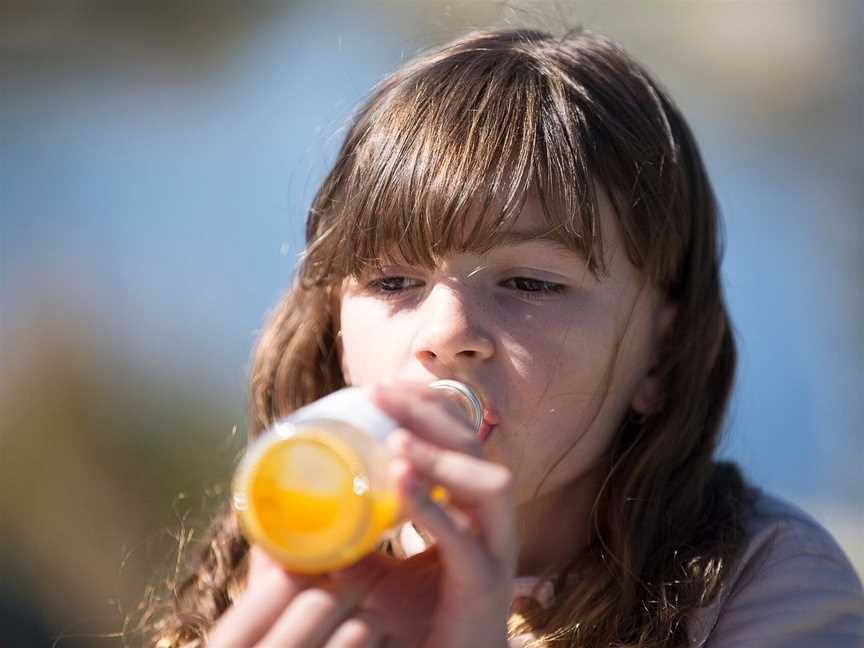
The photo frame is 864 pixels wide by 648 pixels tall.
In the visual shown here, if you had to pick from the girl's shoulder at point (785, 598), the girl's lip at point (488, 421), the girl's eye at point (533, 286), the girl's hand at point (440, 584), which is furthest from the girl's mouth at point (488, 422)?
the girl's shoulder at point (785, 598)

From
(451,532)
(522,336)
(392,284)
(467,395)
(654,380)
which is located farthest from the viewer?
(654,380)

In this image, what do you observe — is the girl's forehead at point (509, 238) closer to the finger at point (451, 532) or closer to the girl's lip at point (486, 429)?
the girl's lip at point (486, 429)

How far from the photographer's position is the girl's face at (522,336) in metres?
1.40

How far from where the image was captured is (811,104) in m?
4.34

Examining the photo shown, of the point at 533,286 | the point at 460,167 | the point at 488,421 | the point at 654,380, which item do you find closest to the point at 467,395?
the point at 488,421

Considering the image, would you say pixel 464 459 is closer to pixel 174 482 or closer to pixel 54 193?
pixel 174 482

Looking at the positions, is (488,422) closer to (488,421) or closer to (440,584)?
(488,421)

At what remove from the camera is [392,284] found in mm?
1552

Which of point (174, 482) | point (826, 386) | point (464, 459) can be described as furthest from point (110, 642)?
point (826, 386)

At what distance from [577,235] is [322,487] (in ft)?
2.13

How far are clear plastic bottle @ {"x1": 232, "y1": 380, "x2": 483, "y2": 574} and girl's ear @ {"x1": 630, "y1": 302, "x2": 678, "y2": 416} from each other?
79 cm

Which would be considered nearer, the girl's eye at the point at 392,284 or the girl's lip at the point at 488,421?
the girl's lip at the point at 488,421

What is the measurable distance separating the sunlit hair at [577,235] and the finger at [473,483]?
1.68 ft

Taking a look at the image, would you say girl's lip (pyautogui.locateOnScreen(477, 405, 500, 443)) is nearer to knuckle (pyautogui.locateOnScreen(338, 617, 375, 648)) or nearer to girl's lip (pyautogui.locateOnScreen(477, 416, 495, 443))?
girl's lip (pyautogui.locateOnScreen(477, 416, 495, 443))
